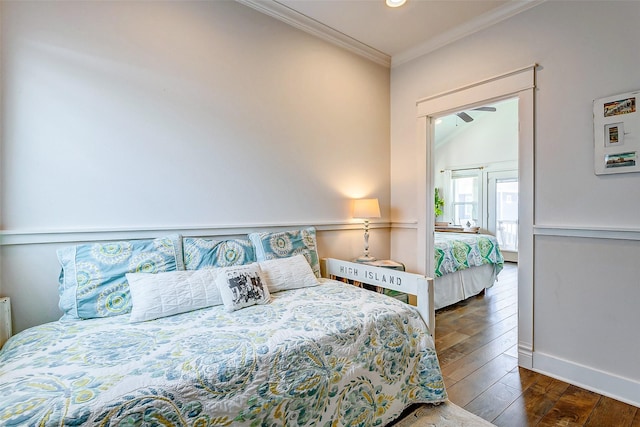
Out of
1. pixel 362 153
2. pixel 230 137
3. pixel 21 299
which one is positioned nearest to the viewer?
pixel 21 299

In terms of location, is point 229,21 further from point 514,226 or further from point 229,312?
point 514,226

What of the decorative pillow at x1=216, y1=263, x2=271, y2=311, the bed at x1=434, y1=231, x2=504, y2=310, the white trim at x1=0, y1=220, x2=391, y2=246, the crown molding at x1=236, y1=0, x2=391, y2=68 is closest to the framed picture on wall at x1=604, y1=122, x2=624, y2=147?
the bed at x1=434, y1=231, x2=504, y2=310

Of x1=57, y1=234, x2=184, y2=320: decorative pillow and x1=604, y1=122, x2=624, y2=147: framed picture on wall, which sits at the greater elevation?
x1=604, y1=122, x2=624, y2=147: framed picture on wall

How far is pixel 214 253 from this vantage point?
1.98m

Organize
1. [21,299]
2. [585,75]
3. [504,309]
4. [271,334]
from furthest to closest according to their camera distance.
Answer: [504,309], [585,75], [21,299], [271,334]

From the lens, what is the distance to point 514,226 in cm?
625

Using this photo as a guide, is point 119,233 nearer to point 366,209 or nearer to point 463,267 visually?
point 366,209

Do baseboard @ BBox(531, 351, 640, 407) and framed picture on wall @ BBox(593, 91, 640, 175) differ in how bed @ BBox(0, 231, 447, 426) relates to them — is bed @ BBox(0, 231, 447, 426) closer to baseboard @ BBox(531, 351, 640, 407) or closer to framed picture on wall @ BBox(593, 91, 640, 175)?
baseboard @ BBox(531, 351, 640, 407)

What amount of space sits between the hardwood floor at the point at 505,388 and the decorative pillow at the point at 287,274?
3.80 ft

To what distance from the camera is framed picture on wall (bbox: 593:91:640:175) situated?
1815 millimetres

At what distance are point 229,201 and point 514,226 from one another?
6204 millimetres

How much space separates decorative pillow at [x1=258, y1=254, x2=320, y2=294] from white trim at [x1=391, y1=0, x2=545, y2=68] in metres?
2.36

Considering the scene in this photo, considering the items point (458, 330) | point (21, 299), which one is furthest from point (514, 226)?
point (21, 299)

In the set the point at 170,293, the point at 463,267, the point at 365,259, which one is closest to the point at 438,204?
the point at 463,267
